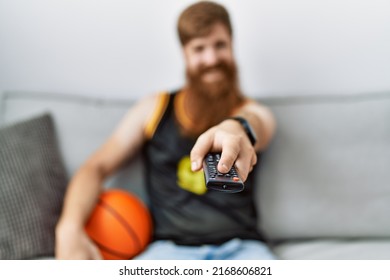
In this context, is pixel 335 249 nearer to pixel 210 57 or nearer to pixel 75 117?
pixel 210 57

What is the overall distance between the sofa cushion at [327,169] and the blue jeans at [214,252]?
110mm

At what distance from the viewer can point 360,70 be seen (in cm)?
86

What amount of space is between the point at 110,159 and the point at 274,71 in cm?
42

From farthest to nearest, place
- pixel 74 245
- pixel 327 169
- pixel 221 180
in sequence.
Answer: pixel 327 169
pixel 74 245
pixel 221 180

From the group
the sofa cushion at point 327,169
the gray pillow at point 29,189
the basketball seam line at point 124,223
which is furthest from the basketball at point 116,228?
the sofa cushion at point 327,169

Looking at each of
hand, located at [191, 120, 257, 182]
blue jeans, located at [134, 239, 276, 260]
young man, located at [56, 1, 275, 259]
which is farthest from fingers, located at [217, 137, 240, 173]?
blue jeans, located at [134, 239, 276, 260]

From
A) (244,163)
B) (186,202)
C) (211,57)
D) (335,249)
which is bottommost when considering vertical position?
(335,249)

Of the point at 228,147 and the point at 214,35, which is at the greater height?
the point at 214,35

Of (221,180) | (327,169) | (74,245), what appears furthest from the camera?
(327,169)

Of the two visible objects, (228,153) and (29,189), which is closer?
(228,153)

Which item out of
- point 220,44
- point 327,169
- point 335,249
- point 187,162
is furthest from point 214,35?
point 335,249

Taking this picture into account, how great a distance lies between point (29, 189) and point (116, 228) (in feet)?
0.67

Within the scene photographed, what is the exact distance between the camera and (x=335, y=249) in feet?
2.76
